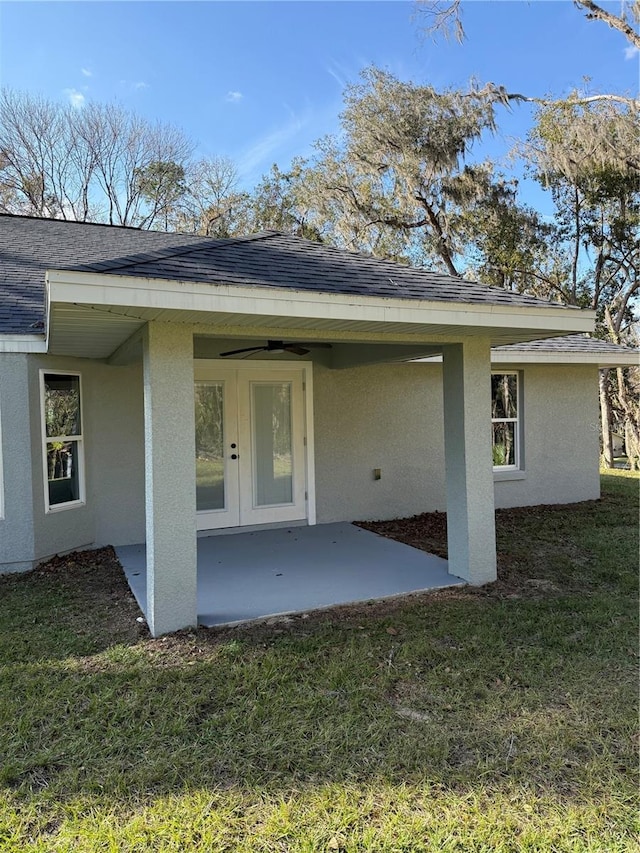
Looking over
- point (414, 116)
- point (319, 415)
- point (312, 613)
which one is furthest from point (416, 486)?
point (414, 116)

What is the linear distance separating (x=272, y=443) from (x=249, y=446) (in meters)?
0.36

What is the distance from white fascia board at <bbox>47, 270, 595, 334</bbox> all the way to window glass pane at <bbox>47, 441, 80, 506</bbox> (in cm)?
393

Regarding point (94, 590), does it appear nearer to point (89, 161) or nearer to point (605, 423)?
point (605, 423)

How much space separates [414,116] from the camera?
54.3ft

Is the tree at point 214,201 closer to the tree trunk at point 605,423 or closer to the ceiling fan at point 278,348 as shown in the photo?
the tree trunk at point 605,423

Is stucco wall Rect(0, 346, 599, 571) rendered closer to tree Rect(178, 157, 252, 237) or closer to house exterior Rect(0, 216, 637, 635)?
house exterior Rect(0, 216, 637, 635)

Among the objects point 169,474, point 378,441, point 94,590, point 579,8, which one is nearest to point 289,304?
point 169,474

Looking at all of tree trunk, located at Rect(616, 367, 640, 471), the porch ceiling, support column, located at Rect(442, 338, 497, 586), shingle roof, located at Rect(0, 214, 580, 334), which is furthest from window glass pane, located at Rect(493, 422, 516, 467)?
tree trunk, located at Rect(616, 367, 640, 471)

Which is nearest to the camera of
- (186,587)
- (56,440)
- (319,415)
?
(186,587)

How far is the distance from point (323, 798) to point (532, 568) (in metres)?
4.35

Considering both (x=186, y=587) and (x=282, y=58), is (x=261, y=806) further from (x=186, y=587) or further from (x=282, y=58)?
(x=282, y=58)

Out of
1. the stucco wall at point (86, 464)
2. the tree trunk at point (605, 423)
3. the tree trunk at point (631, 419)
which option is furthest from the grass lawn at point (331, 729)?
the tree trunk at point (631, 419)

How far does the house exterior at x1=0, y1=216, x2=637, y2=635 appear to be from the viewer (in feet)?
14.0

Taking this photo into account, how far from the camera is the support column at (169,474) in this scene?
427 centimetres
